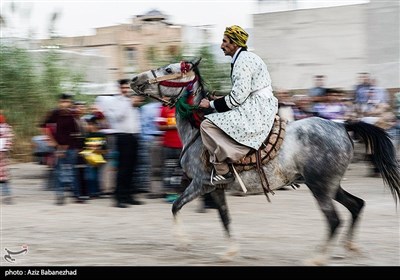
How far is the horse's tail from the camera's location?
880 centimetres

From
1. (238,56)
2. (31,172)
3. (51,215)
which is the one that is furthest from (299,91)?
(238,56)

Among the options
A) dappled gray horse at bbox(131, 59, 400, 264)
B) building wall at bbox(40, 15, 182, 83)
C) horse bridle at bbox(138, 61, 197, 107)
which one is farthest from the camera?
building wall at bbox(40, 15, 182, 83)

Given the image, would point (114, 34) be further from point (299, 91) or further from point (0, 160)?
point (0, 160)

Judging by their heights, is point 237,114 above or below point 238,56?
below

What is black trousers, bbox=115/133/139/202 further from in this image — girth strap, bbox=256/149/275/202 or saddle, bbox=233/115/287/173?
girth strap, bbox=256/149/275/202

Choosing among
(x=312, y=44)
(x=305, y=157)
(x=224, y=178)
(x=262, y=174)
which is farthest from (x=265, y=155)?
(x=312, y=44)

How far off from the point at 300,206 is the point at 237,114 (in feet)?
16.0

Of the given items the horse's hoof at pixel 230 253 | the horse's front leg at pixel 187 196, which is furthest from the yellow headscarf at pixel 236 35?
the horse's hoof at pixel 230 253

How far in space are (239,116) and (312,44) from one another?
62.0ft

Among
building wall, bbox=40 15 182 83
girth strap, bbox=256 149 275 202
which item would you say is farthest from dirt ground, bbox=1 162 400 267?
building wall, bbox=40 15 182 83

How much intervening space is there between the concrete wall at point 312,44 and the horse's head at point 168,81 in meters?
16.6

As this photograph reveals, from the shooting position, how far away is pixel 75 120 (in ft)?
44.9

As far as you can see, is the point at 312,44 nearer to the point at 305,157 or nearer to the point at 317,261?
the point at 305,157

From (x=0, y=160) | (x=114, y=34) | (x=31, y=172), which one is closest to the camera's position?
(x=0, y=160)
